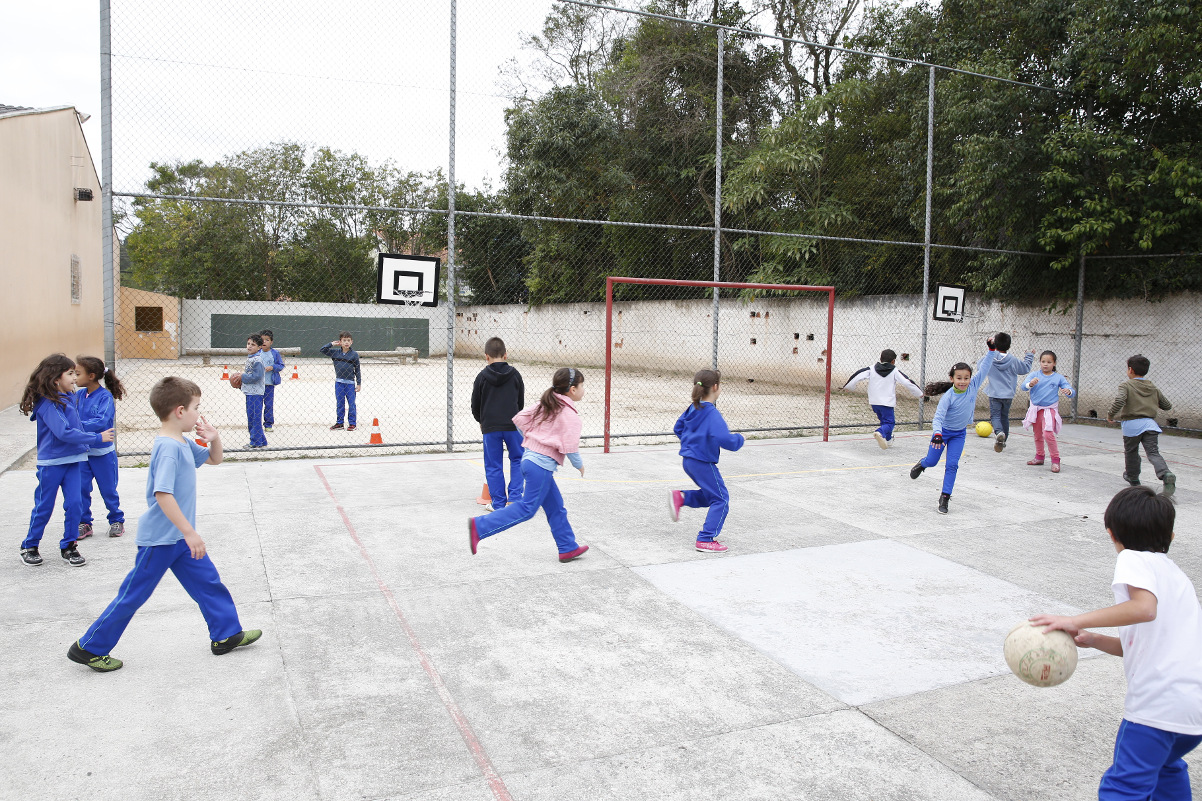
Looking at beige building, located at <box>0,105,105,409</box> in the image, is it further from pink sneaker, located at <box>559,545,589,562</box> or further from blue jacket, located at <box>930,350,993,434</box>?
blue jacket, located at <box>930,350,993,434</box>

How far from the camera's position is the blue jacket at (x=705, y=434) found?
19.0ft

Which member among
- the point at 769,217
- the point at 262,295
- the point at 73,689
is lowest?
the point at 73,689

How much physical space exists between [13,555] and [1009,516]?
7726mm

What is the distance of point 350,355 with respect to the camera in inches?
484

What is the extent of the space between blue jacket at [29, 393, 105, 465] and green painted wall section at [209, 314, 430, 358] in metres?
26.1

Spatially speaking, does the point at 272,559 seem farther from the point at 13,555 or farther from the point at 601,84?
the point at 601,84

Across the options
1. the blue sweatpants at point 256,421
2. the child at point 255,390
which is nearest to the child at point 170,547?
the child at point 255,390

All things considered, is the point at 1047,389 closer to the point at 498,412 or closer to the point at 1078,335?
the point at 1078,335

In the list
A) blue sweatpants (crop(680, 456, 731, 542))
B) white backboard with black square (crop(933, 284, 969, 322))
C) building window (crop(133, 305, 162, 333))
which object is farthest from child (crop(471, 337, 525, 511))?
building window (crop(133, 305, 162, 333))

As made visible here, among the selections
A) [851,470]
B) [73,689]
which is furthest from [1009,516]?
[73,689]

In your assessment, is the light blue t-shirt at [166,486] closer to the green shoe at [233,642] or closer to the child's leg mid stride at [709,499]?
the green shoe at [233,642]

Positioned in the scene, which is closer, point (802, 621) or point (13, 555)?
point (802, 621)

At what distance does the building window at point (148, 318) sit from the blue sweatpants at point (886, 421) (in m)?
29.0

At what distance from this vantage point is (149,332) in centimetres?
3039
